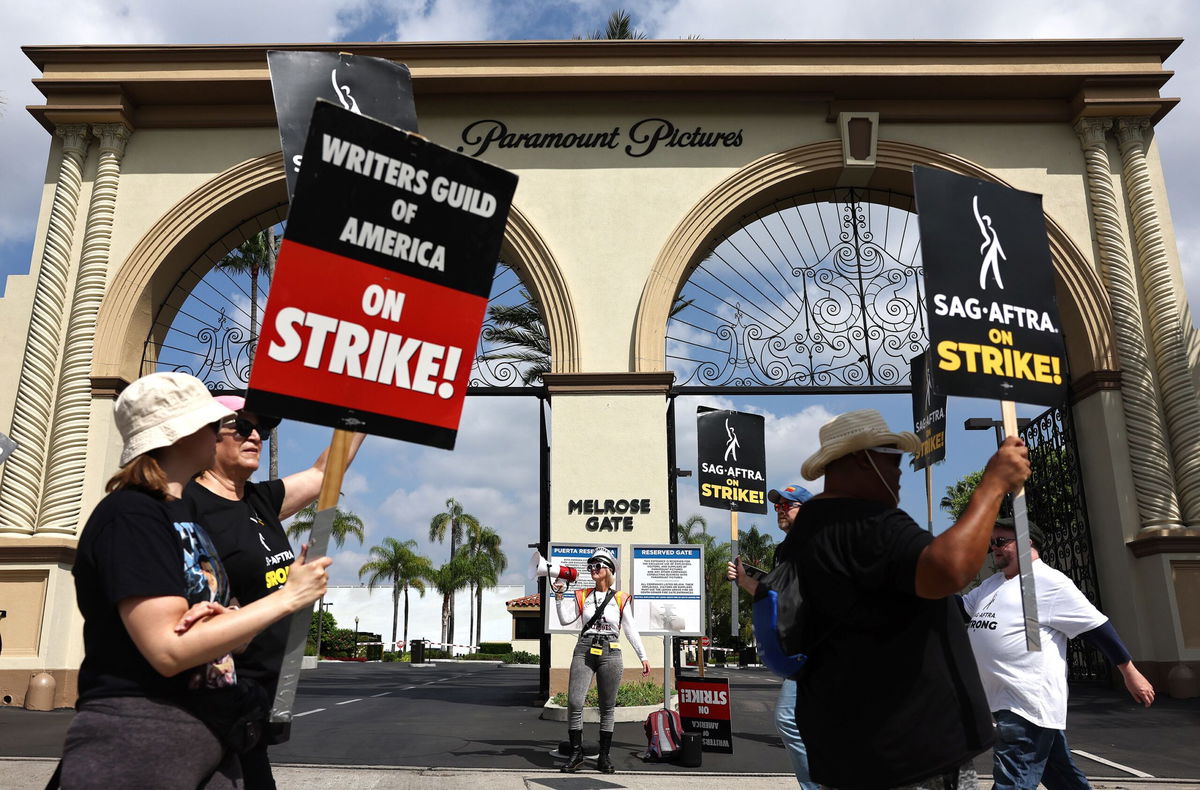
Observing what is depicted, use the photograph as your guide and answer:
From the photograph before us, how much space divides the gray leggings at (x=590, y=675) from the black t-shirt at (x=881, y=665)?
577 centimetres

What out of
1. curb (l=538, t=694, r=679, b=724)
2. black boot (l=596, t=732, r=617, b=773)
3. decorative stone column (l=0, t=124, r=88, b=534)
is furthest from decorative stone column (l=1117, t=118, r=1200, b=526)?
decorative stone column (l=0, t=124, r=88, b=534)

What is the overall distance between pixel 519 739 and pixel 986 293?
7.98 meters

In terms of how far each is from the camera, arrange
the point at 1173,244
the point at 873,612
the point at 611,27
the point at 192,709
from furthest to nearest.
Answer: the point at 611,27, the point at 1173,244, the point at 873,612, the point at 192,709

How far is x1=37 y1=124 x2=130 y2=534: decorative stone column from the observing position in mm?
13695

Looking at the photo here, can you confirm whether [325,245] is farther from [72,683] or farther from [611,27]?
[611,27]

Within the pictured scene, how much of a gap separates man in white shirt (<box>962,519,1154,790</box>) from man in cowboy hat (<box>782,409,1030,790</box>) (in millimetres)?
1998

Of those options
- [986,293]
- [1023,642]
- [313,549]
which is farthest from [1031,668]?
[313,549]

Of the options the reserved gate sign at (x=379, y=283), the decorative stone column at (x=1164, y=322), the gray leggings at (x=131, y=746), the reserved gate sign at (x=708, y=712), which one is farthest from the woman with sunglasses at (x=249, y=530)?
the decorative stone column at (x=1164, y=322)

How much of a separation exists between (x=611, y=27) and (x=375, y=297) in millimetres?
23592

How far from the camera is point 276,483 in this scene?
3.79 metres

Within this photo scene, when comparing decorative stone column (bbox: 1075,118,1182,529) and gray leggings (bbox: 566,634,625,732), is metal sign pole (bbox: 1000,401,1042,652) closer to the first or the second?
gray leggings (bbox: 566,634,625,732)

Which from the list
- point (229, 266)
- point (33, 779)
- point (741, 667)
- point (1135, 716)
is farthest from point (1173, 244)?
point (741, 667)

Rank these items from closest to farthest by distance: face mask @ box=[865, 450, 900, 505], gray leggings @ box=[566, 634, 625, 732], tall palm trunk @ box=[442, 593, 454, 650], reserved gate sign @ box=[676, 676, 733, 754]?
1. face mask @ box=[865, 450, 900, 505]
2. gray leggings @ box=[566, 634, 625, 732]
3. reserved gate sign @ box=[676, 676, 733, 754]
4. tall palm trunk @ box=[442, 593, 454, 650]

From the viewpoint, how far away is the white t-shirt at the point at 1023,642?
456 centimetres
